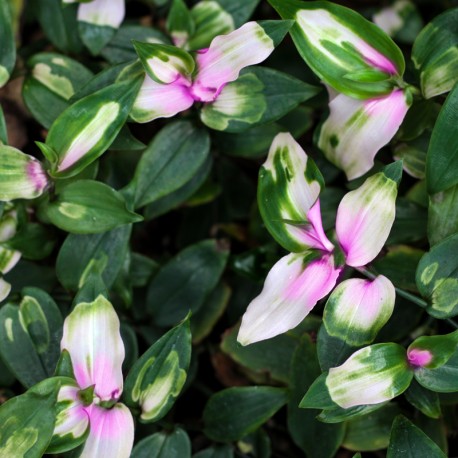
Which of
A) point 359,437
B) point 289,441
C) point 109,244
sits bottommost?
point 289,441

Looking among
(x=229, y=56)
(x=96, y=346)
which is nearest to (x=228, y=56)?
(x=229, y=56)

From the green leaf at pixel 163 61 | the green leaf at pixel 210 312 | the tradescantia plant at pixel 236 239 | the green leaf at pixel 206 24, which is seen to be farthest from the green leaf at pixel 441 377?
the green leaf at pixel 206 24

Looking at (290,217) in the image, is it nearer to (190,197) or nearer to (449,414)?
(190,197)

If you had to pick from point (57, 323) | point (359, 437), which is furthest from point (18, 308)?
point (359, 437)

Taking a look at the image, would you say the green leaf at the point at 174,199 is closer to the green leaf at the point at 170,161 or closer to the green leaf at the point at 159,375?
the green leaf at the point at 170,161

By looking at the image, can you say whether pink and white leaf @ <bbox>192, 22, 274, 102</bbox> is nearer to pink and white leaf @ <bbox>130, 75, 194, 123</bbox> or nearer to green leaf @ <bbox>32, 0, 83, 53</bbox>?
pink and white leaf @ <bbox>130, 75, 194, 123</bbox>

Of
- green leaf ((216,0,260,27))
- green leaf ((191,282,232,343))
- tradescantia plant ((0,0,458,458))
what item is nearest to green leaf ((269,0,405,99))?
tradescantia plant ((0,0,458,458))
